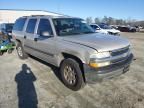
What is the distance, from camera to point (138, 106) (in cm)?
399

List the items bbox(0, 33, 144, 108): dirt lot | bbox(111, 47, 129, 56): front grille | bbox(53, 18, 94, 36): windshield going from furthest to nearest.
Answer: bbox(53, 18, 94, 36): windshield → bbox(111, 47, 129, 56): front grille → bbox(0, 33, 144, 108): dirt lot

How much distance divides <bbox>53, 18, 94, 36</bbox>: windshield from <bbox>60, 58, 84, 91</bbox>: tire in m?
0.99

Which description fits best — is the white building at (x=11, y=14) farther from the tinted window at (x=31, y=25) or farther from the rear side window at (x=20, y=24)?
the tinted window at (x=31, y=25)

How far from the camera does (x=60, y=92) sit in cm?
477

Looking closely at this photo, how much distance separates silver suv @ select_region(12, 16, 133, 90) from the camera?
4.26 m

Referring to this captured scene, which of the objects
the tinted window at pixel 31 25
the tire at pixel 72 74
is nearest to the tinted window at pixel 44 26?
the tinted window at pixel 31 25

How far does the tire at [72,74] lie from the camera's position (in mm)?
4551

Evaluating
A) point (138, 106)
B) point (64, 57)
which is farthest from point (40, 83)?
point (138, 106)

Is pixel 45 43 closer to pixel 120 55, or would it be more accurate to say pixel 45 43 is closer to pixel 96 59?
pixel 96 59

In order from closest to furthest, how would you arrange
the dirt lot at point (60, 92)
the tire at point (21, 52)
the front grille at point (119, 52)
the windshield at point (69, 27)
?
the dirt lot at point (60, 92) → the front grille at point (119, 52) → the windshield at point (69, 27) → the tire at point (21, 52)

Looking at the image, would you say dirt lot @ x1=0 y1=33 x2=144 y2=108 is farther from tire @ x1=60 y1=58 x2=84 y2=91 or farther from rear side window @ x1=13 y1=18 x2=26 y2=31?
rear side window @ x1=13 y1=18 x2=26 y2=31

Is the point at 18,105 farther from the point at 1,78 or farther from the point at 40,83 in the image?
the point at 1,78

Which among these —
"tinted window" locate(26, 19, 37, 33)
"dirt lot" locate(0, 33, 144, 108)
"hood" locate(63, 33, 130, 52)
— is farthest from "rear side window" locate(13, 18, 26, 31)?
"hood" locate(63, 33, 130, 52)

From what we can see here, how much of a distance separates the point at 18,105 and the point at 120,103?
2.36 metres
